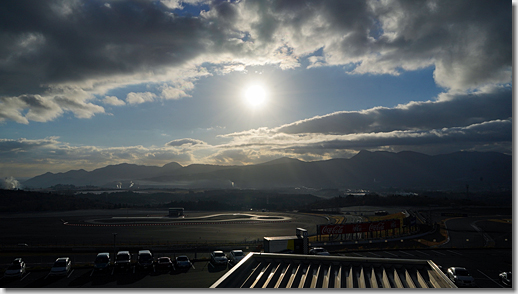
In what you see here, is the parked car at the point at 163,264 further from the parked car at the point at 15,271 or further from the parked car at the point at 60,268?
the parked car at the point at 15,271

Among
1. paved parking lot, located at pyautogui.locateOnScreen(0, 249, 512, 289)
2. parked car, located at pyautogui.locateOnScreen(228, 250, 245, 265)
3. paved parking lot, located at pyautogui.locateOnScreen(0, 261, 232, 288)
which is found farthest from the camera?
parked car, located at pyautogui.locateOnScreen(228, 250, 245, 265)

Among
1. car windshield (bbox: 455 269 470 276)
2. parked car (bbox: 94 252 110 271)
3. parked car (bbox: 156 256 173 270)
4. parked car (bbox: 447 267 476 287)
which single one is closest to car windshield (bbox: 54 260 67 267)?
parked car (bbox: 94 252 110 271)

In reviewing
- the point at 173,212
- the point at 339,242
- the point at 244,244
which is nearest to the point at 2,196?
the point at 173,212

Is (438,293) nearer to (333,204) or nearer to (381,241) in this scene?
(381,241)

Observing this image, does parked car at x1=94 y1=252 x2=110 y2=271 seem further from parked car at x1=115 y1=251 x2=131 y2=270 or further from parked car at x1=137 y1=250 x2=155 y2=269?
parked car at x1=137 y1=250 x2=155 y2=269

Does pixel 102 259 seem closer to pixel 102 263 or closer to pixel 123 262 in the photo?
pixel 102 263

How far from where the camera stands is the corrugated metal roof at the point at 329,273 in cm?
1198

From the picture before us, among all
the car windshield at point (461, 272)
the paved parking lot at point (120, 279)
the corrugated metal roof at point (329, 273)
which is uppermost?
the corrugated metal roof at point (329, 273)

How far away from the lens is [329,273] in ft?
41.9

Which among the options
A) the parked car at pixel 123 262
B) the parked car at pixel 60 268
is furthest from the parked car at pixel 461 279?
the parked car at pixel 60 268

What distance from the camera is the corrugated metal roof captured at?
12.0 metres

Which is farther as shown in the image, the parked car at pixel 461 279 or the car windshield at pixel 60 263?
the car windshield at pixel 60 263

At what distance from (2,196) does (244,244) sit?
138m

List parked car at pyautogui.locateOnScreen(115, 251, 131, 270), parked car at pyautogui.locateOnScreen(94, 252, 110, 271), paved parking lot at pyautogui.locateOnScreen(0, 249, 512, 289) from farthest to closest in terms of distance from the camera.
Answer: parked car at pyautogui.locateOnScreen(115, 251, 131, 270) < parked car at pyautogui.locateOnScreen(94, 252, 110, 271) < paved parking lot at pyautogui.locateOnScreen(0, 249, 512, 289)
